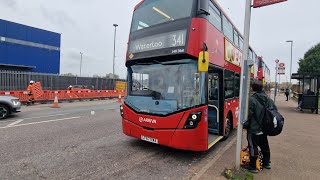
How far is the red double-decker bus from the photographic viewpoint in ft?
18.3

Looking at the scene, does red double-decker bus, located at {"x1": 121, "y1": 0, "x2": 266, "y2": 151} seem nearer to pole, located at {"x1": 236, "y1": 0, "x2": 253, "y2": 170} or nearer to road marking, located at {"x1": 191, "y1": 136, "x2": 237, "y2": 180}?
road marking, located at {"x1": 191, "y1": 136, "x2": 237, "y2": 180}

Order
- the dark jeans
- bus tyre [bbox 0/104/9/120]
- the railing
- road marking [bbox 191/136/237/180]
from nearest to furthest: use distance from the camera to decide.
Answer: road marking [bbox 191/136/237/180]
the dark jeans
bus tyre [bbox 0/104/9/120]
the railing

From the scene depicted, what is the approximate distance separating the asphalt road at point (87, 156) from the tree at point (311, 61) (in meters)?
40.2

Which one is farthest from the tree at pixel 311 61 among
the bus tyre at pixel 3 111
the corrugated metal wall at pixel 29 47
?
the bus tyre at pixel 3 111

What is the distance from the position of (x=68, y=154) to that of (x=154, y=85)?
8.68 ft

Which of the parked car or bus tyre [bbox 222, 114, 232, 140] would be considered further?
the parked car

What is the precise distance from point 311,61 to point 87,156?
4561 cm

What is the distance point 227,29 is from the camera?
7875mm

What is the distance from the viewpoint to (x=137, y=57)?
6441mm

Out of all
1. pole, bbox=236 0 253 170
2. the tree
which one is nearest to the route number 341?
pole, bbox=236 0 253 170

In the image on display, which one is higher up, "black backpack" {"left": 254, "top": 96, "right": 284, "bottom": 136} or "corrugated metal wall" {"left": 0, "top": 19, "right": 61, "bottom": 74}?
"corrugated metal wall" {"left": 0, "top": 19, "right": 61, "bottom": 74}

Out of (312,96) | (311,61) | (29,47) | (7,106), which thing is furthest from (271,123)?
(311,61)

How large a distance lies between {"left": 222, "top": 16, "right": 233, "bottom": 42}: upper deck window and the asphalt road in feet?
11.2

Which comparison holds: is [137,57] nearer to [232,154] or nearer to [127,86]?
[127,86]
